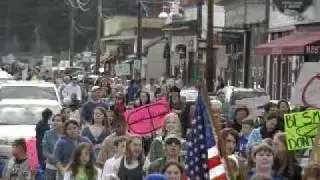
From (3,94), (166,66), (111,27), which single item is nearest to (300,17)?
(3,94)

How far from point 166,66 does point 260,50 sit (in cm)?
3408

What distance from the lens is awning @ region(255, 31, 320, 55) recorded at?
99.5 ft

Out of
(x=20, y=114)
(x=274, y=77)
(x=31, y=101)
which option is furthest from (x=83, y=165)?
(x=274, y=77)

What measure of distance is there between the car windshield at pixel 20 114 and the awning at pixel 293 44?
36.2 ft

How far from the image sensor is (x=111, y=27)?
9188cm

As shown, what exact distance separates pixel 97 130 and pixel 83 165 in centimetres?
364

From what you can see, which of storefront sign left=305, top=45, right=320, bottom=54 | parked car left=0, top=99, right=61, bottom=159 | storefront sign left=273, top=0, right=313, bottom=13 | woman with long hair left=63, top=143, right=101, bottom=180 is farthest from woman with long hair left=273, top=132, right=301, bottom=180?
storefront sign left=273, top=0, right=313, bottom=13

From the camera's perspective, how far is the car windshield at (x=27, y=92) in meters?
23.3

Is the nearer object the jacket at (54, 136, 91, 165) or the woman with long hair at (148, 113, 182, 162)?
the woman with long hair at (148, 113, 182, 162)

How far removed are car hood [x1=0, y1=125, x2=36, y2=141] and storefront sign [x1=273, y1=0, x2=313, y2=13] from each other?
14.9 metres

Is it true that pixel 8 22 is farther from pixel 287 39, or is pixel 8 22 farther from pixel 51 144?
pixel 51 144

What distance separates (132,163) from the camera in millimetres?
11203

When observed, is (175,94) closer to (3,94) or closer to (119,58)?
(3,94)

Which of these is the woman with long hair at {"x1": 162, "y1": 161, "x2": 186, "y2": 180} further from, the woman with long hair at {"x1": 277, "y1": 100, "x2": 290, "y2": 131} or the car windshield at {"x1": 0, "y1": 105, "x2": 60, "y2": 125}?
the car windshield at {"x1": 0, "y1": 105, "x2": 60, "y2": 125}
